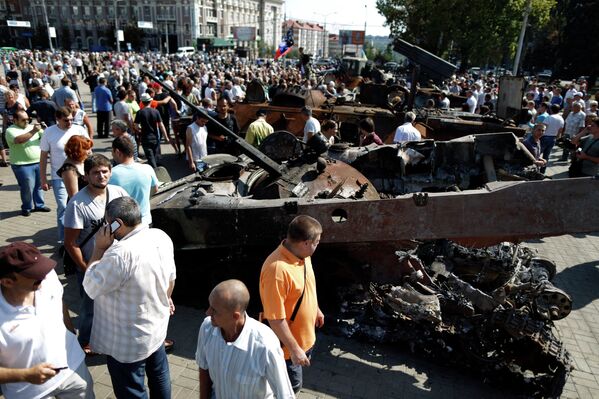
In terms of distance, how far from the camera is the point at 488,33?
32.8 metres

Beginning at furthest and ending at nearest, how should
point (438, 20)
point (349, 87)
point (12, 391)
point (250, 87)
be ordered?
point (438, 20), point (349, 87), point (250, 87), point (12, 391)

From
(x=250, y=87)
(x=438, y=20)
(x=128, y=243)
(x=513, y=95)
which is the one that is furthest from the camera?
(x=438, y=20)

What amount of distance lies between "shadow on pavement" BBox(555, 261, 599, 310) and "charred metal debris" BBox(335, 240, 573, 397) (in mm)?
1397

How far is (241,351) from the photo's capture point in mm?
2340

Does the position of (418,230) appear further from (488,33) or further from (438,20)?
(488,33)

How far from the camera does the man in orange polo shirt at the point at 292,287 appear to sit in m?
2.91

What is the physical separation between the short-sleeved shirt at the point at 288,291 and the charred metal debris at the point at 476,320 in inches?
59.3

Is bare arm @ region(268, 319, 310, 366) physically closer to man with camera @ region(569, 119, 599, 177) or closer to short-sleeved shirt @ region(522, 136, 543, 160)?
man with camera @ region(569, 119, 599, 177)

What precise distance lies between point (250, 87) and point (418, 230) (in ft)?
28.7

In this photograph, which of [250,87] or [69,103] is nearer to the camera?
[69,103]

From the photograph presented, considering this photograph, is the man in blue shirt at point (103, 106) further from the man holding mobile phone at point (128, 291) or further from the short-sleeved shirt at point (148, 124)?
the man holding mobile phone at point (128, 291)

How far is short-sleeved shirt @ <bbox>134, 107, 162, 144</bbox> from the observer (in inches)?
377

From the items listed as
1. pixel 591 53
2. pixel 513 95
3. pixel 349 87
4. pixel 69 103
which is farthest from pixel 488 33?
pixel 69 103

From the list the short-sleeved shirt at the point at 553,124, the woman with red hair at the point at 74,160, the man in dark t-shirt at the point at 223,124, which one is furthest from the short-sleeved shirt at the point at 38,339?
the short-sleeved shirt at the point at 553,124
